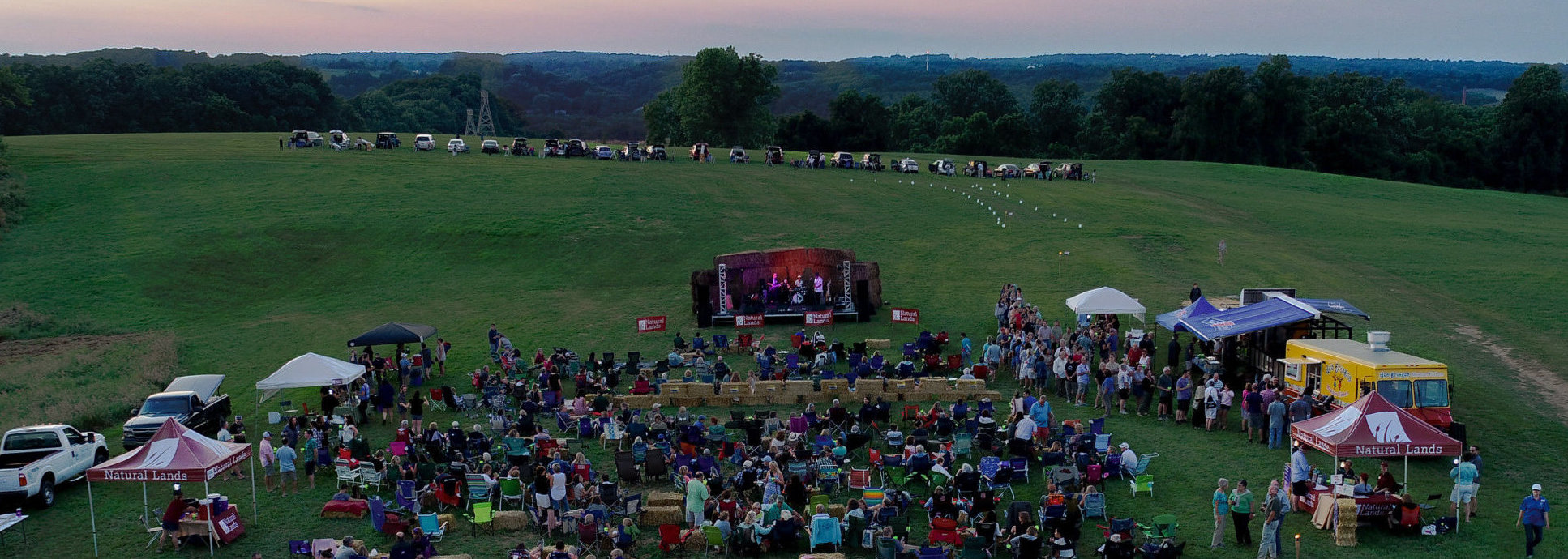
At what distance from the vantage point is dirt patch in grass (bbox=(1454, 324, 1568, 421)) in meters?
25.9

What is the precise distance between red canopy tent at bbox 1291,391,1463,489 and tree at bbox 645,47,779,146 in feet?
245

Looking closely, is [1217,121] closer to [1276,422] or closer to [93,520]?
[1276,422]

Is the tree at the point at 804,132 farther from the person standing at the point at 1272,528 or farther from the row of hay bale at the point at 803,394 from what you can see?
the person standing at the point at 1272,528

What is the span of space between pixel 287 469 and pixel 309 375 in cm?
559

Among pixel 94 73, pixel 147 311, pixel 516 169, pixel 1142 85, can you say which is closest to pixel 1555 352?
pixel 147 311

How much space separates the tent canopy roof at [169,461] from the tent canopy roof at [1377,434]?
706 inches

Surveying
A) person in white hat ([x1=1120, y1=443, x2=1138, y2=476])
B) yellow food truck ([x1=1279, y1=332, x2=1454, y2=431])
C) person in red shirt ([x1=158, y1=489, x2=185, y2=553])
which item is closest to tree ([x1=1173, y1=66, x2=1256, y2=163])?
yellow food truck ([x1=1279, y1=332, x2=1454, y2=431])

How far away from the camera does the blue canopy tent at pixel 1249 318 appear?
25750 mm

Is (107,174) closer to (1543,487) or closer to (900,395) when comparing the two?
(900,395)

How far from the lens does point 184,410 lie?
24641 millimetres

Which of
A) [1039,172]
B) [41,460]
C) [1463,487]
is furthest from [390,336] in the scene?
[1039,172]

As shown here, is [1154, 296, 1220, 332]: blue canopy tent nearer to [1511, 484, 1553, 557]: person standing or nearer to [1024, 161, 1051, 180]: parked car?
[1511, 484, 1553, 557]: person standing

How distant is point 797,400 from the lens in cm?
2642

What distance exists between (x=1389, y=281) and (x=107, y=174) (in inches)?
2226
